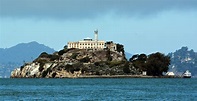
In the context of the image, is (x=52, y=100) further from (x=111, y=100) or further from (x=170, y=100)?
(x=170, y=100)

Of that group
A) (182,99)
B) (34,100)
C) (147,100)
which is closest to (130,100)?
(147,100)

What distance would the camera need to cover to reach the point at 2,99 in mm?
89250

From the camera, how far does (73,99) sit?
9031 cm

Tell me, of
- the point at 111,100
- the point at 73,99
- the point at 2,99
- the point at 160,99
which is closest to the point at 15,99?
the point at 2,99

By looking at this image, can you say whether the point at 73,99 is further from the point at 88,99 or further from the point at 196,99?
the point at 196,99

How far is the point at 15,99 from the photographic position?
90.1m

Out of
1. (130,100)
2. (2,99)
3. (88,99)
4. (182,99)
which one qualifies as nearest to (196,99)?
(182,99)

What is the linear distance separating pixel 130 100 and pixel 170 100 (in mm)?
5830

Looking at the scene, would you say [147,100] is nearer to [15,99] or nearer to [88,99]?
[88,99]

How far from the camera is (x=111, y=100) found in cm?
8769

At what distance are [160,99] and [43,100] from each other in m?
17.4

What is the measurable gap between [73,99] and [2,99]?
34.2 ft

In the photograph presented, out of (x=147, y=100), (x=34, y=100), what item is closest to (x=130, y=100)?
(x=147, y=100)

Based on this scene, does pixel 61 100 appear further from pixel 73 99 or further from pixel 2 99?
pixel 2 99
